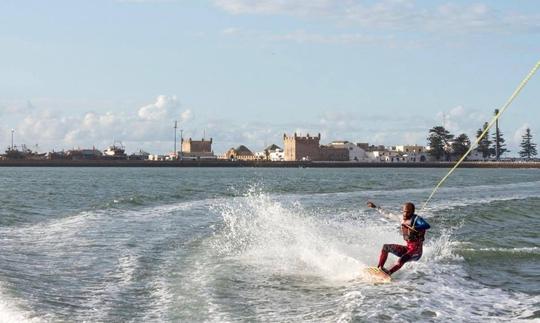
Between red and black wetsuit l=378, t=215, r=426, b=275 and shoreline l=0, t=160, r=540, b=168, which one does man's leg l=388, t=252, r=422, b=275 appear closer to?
Result: red and black wetsuit l=378, t=215, r=426, b=275

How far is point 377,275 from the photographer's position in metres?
15.3

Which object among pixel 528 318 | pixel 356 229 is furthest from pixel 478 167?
pixel 528 318

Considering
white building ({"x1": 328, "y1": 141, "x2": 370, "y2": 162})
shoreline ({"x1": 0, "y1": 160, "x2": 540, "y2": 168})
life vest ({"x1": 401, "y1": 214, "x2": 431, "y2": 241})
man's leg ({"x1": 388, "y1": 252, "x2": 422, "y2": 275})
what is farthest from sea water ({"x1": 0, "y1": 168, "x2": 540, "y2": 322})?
white building ({"x1": 328, "y1": 141, "x2": 370, "y2": 162})

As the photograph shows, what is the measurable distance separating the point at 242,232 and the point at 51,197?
20.4 metres

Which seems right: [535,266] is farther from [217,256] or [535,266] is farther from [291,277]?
[217,256]

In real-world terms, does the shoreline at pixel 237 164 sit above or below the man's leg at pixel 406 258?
above

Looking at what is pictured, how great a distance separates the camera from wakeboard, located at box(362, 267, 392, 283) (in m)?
15.1

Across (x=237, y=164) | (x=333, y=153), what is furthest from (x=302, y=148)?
(x=237, y=164)

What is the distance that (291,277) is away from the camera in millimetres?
15836

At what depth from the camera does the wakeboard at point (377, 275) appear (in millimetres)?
15067

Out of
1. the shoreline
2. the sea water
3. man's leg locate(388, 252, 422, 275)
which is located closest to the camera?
the sea water

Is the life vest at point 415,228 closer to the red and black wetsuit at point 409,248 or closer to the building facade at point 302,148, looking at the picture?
the red and black wetsuit at point 409,248

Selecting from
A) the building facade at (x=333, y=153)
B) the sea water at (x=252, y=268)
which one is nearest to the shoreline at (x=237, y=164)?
the building facade at (x=333, y=153)

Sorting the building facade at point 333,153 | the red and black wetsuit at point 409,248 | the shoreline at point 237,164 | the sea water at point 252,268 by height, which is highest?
the building facade at point 333,153
